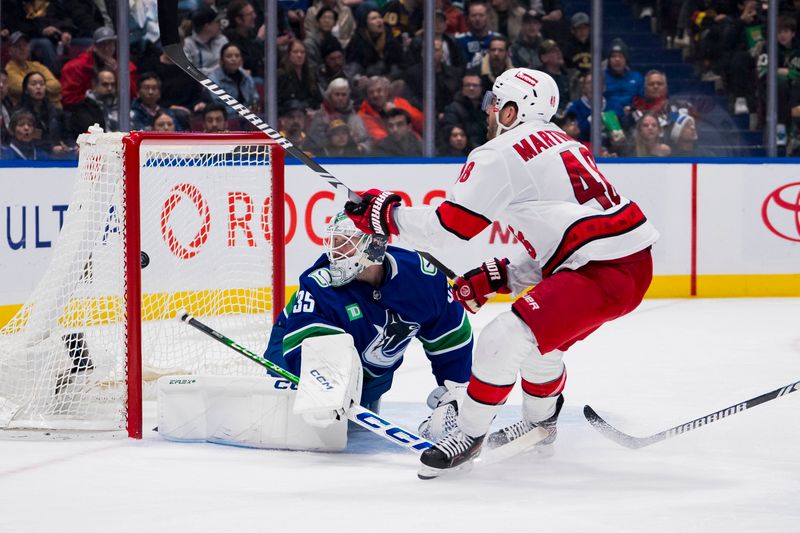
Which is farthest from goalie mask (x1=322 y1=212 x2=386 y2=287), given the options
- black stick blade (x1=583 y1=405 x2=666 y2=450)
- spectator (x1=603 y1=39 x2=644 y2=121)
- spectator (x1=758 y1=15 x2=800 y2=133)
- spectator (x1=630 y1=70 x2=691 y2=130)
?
spectator (x1=758 y1=15 x2=800 y2=133)

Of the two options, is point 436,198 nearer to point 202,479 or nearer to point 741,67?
point 741,67

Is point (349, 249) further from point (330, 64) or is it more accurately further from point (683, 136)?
point (683, 136)

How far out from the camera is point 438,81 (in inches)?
282

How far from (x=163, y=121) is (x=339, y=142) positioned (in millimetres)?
972

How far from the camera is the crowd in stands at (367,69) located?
20.6ft

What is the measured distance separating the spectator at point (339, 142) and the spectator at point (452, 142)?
487mm

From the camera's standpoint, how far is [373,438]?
142 inches

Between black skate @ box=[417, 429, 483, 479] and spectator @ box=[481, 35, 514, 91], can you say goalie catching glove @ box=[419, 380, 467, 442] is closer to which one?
black skate @ box=[417, 429, 483, 479]

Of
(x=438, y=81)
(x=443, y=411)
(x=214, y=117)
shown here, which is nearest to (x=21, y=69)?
(x=214, y=117)

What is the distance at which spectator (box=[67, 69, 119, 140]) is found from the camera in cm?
632

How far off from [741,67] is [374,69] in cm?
219

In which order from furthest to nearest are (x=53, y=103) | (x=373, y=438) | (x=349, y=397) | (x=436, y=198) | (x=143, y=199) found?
1. (x=436, y=198)
2. (x=53, y=103)
3. (x=143, y=199)
4. (x=373, y=438)
5. (x=349, y=397)

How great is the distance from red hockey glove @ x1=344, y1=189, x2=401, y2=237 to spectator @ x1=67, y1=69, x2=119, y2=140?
3.42 m

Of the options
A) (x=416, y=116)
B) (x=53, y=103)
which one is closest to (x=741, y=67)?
(x=416, y=116)
